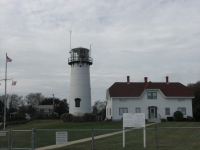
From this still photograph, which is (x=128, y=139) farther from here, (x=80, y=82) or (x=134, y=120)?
(x=80, y=82)

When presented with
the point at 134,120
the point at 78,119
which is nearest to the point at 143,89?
the point at 78,119

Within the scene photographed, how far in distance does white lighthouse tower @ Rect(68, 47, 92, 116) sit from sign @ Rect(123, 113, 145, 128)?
25846 millimetres

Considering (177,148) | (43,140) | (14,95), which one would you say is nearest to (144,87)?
(43,140)

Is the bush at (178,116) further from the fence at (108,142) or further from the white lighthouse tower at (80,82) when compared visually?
the fence at (108,142)

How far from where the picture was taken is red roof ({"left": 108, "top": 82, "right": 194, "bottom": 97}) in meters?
43.6

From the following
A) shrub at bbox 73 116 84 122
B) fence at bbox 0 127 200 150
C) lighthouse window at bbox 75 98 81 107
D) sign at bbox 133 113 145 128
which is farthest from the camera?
lighthouse window at bbox 75 98 81 107

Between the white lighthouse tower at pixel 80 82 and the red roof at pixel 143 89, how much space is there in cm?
477

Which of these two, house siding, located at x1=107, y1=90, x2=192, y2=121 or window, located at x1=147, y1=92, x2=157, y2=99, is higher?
window, located at x1=147, y1=92, x2=157, y2=99

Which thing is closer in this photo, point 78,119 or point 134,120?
point 134,120

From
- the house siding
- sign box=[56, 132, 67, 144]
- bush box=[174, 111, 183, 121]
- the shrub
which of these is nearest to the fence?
sign box=[56, 132, 67, 144]

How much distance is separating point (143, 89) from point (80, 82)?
10513 mm

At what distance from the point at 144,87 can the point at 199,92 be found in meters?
15.8

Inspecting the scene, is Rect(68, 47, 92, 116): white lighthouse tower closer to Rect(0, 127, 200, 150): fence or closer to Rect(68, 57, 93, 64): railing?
Rect(68, 57, 93, 64): railing

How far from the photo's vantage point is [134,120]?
14508 mm
